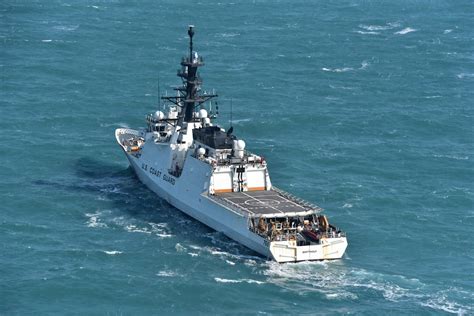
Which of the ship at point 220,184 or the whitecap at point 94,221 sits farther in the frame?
the whitecap at point 94,221

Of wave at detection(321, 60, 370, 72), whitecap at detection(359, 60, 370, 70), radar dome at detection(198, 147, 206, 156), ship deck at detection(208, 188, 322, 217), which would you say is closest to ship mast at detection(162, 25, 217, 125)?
radar dome at detection(198, 147, 206, 156)

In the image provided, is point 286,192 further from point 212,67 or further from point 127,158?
point 212,67

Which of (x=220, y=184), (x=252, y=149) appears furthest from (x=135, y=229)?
(x=252, y=149)

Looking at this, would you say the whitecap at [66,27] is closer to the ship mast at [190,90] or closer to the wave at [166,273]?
the ship mast at [190,90]

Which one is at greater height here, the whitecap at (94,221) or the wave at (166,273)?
the whitecap at (94,221)

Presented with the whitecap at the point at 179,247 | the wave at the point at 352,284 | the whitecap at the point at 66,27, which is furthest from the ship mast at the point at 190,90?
the whitecap at the point at 66,27

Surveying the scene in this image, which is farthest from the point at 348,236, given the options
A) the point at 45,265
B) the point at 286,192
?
the point at 45,265

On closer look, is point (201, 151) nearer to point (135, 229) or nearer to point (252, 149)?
point (135, 229)

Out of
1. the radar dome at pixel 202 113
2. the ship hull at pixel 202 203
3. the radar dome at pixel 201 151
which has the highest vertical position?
the radar dome at pixel 202 113
